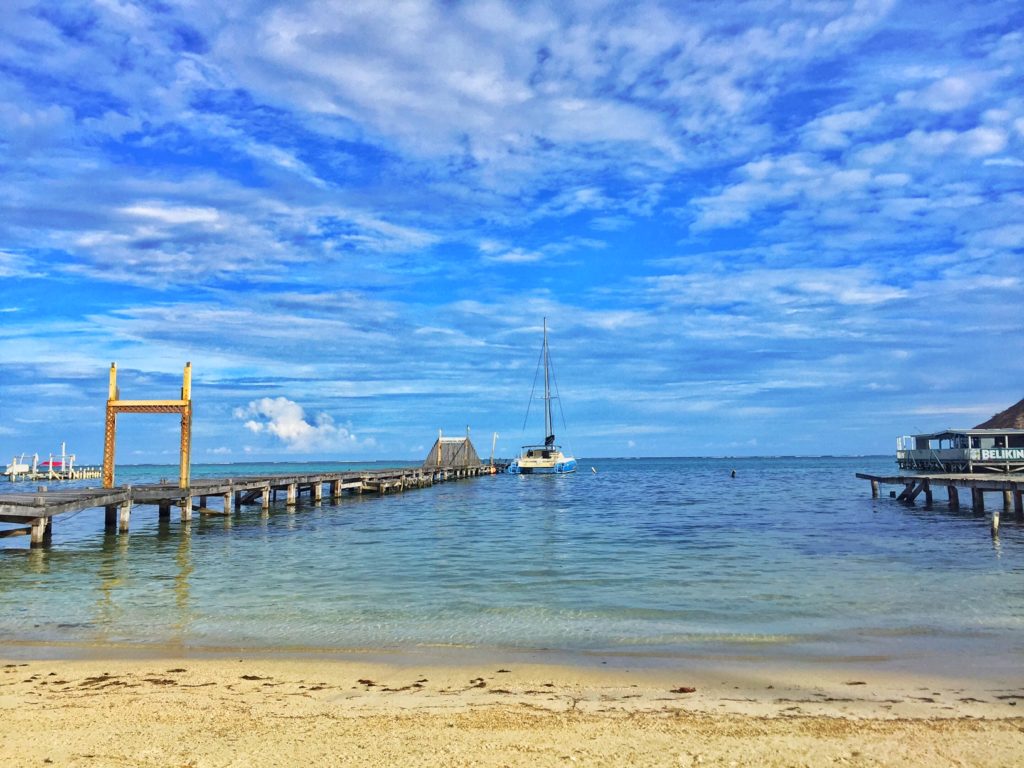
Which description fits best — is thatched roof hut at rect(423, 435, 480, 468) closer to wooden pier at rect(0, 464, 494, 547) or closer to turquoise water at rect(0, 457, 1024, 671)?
wooden pier at rect(0, 464, 494, 547)

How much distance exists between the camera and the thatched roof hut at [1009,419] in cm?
7406

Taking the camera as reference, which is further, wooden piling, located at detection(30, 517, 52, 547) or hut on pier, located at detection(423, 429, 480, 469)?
hut on pier, located at detection(423, 429, 480, 469)

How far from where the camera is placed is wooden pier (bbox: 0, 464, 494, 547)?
909 inches

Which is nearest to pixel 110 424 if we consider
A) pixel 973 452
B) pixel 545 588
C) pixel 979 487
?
pixel 545 588

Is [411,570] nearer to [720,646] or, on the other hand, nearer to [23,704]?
[720,646]

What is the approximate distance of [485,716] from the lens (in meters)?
7.80

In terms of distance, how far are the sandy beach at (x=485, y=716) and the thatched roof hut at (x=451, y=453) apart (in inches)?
2631

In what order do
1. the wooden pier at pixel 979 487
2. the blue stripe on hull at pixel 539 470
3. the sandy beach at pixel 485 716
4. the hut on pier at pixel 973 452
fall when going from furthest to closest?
the blue stripe on hull at pixel 539 470 < the hut on pier at pixel 973 452 < the wooden pier at pixel 979 487 < the sandy beach at pixel 485 716

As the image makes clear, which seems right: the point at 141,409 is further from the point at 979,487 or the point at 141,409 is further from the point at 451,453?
the point at 451,453

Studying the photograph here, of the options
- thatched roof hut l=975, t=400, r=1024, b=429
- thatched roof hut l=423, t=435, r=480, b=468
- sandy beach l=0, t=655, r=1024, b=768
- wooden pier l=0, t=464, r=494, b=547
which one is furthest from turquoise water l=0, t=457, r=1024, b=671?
thatched roof hut l=975, t=400, r=1024, b=429

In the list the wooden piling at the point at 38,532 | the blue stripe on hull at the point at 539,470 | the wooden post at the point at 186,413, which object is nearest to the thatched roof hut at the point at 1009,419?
the blue stripe on hull at the point at 539,470

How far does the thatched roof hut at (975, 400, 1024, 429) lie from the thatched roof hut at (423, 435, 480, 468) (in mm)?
55713

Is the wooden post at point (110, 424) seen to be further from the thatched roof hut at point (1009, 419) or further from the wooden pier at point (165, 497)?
the thatched roof hut at point (1009, 419)

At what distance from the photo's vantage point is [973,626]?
12.1m
